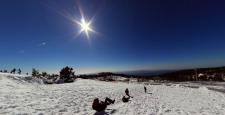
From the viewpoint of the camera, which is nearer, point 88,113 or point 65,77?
point 88,113

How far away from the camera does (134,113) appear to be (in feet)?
49.9

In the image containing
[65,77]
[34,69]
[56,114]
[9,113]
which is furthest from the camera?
[34,69]

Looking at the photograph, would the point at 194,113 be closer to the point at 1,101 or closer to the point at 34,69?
the point at 1,101

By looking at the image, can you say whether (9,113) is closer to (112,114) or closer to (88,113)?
(88,113)

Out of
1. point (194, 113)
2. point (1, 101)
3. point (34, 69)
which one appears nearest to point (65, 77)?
point (34, 69)

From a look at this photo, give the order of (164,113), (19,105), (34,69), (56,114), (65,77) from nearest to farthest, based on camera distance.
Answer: (56,114) → (19,105) → (164,113) → (65,77) → (34,69)

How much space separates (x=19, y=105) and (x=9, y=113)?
2.27 metres

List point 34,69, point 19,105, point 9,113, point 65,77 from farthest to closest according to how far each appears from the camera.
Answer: point 34,69 < point 65,77 < point 19,105 < point 9,113

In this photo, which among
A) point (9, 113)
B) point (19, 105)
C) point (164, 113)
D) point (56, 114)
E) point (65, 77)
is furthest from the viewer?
point (65, 77)

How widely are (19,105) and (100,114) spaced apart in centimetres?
619

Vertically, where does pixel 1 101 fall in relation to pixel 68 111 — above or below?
above

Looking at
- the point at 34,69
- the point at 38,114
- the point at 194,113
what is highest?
the point at 34,69

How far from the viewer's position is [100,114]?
46.5ft

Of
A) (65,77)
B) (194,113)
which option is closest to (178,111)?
(194,113)
